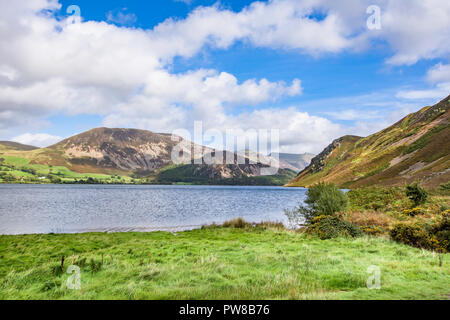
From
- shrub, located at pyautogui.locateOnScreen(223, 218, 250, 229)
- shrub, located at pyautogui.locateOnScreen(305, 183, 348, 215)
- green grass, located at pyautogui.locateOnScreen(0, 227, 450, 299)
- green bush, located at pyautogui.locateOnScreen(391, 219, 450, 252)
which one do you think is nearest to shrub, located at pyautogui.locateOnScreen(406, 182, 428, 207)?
shrub, located at pyautogui.locateOnScreen(305, 183, 348, 215)

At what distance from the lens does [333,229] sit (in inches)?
906

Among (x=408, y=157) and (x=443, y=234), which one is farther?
(x=408, y=157)

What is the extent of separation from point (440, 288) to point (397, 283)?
3.86 feet

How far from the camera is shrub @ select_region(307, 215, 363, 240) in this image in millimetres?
22369

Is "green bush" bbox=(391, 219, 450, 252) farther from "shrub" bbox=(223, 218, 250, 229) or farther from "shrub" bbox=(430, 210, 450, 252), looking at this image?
"shrub" bbox=(223, 218, 250, 229)

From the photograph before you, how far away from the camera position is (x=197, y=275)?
11398 millimetres

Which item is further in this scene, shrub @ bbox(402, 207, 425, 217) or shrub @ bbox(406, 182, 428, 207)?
shrub @ bbox(406, 182, 428, 207)

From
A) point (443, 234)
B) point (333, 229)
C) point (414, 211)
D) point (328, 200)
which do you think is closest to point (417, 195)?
point (414, 211)

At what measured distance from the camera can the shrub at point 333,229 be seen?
22.4m

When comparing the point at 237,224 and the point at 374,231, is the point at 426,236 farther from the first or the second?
the point at 237,224

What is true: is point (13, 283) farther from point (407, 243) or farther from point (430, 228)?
point (430, 228)

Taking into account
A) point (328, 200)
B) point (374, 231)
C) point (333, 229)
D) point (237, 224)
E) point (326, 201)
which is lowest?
point (237, 224)

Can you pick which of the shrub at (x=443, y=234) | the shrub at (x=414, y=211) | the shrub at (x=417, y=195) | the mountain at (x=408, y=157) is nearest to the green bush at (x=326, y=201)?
the shrub at (x=414, y=211)
